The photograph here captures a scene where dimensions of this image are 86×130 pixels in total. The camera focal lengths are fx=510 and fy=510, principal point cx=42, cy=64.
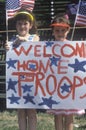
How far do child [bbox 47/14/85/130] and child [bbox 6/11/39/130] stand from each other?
0.26 m

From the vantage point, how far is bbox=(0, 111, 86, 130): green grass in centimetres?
744

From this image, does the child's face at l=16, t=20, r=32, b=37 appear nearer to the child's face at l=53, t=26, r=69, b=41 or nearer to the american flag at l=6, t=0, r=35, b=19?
the child's face at l=53, t=26, r=69, b=41

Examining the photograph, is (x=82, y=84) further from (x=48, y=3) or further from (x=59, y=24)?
(x=48, y=3)

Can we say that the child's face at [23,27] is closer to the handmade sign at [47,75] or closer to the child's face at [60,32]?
the handmade sign at [47,75]

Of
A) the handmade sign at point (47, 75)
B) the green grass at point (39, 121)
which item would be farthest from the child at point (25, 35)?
the green grass at point (39, 121)

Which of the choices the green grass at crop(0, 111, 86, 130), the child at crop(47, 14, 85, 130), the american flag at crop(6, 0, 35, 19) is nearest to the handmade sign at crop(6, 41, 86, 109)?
the child at crop(47, 14, 85, 130)

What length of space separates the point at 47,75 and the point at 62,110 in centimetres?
45

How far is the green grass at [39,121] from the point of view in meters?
7.44

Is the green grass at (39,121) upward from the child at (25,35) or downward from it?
downward

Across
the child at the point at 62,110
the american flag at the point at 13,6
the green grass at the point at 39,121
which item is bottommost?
the green grass at the point at 39,121

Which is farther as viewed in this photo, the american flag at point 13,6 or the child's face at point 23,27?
the american flag at point 13,6

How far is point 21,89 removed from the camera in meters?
5.96

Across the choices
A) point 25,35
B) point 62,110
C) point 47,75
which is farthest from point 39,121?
point 25,35

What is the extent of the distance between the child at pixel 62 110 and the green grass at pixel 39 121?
130 cm
